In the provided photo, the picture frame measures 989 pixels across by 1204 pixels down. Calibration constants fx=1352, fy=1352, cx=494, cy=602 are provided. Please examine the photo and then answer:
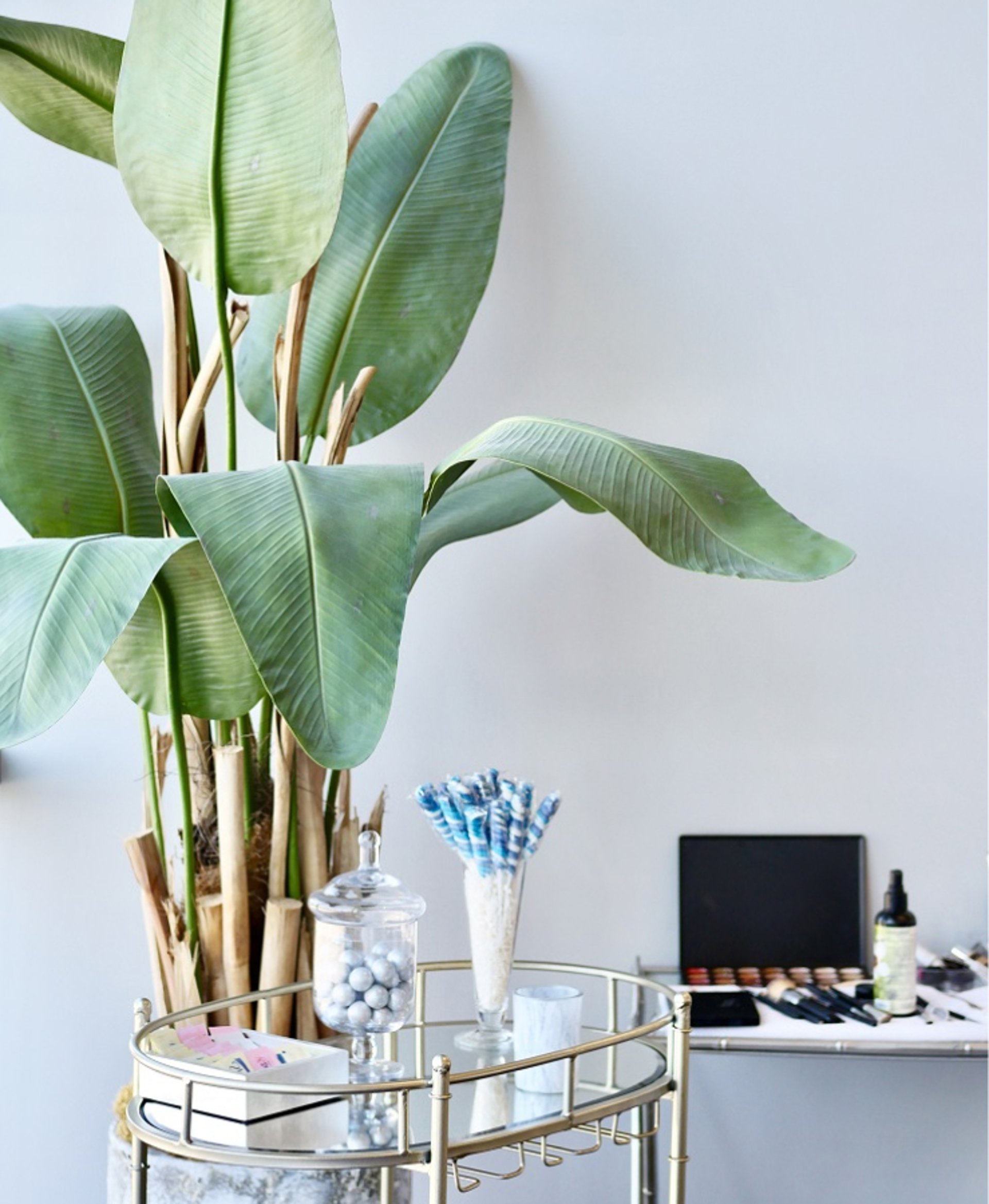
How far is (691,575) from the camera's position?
75.0 inches

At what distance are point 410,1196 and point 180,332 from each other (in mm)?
995

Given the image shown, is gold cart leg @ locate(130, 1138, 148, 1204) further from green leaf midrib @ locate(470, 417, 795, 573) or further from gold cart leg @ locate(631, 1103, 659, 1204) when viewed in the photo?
green leaf midrib @ locate(470, 417, 795, 573)

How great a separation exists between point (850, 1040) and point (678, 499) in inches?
28.3

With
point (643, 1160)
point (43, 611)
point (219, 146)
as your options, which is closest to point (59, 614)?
point (43, 611)

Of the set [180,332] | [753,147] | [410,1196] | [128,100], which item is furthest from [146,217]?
[410,1196]

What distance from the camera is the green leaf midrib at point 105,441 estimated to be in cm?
161

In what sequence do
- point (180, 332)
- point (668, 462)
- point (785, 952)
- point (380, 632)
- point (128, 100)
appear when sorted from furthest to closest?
point (785, 952), point (180, 332), point (128, 100), point (668, 462), point (380, 632)

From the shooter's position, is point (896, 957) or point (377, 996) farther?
point (896, 957)

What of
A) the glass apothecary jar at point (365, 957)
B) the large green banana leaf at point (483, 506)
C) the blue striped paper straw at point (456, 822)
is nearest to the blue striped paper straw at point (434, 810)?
the blue striped paper straw at point (456, 822)

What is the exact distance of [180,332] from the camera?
5.20 feet

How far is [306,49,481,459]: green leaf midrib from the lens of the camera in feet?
5.68

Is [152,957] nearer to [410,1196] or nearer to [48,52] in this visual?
[410,1196]

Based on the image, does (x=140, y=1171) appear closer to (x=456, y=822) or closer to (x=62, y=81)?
(x=456, y=822)

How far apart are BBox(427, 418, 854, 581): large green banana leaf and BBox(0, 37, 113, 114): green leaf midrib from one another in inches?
26.4
